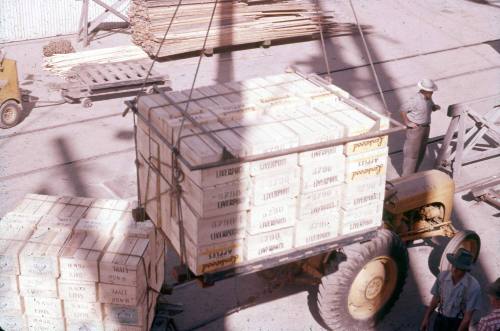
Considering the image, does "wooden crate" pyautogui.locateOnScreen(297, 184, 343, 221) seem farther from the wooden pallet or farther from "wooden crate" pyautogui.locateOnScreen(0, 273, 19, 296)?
the wooden pallet

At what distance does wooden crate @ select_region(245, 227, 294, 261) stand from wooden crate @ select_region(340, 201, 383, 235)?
0.61 meters

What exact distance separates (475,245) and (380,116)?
383 centimetres

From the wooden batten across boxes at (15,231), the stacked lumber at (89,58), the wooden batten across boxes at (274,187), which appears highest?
the wooden batten across boxes at (274,187)

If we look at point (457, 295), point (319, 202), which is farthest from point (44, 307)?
point (457, 295)

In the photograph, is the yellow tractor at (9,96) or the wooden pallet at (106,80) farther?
the wooden pallet at (106,80)

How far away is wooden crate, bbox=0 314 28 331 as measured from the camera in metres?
7.28

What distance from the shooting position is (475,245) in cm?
973

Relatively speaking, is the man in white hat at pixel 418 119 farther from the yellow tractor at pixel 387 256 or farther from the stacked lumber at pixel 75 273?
the stacked lumber at pixel 75 273

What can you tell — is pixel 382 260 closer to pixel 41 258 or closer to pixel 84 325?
pixel 84 325

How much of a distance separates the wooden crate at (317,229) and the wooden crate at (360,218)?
0.23 feet

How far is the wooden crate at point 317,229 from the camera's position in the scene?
683cm

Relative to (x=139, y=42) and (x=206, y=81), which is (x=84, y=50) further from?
(x=206, y=81)

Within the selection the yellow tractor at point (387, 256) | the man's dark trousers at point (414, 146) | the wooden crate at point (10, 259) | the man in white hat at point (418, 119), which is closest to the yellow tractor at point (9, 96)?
the wooden crate at point (10, 259)

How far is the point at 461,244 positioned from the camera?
946 cm
